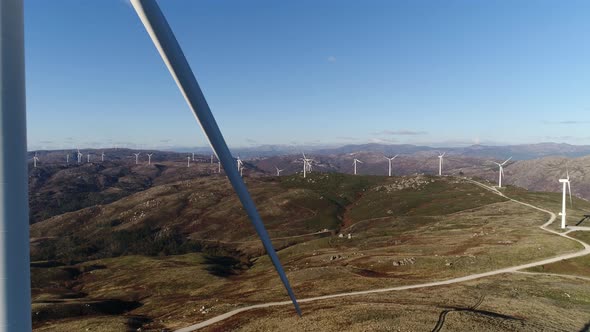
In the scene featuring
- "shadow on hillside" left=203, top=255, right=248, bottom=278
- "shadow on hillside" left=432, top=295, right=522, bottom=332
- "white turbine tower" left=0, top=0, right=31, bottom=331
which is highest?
"white turbine tower" left=0, top=0, right=31, bottom=331

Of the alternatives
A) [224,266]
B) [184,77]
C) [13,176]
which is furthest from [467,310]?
[224,266]

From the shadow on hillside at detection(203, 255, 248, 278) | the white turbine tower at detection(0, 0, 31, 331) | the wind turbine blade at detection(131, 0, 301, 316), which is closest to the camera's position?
the white turbine tower at detection(0, 0, 31, 331)

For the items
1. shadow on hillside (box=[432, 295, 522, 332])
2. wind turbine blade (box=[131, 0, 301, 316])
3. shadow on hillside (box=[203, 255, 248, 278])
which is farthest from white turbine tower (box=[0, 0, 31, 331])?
shadow on hillside (box=[203, 255, 248, 278])

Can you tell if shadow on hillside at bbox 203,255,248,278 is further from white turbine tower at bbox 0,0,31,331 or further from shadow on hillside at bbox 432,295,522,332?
white turbine tower at bbox 0,0,31,331

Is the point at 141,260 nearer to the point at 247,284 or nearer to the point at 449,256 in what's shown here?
the point at 247,284

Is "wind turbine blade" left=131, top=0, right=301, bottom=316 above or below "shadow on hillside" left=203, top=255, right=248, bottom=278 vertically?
above

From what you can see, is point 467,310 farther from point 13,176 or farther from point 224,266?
point 224,266

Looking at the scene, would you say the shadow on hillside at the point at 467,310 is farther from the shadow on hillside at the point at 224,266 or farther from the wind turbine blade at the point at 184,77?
the shadow on hillside at the point at 224,266

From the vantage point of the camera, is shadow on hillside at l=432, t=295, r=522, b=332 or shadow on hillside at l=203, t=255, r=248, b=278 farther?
shadow on hillside at l=203, t=255, r=248, b=278
